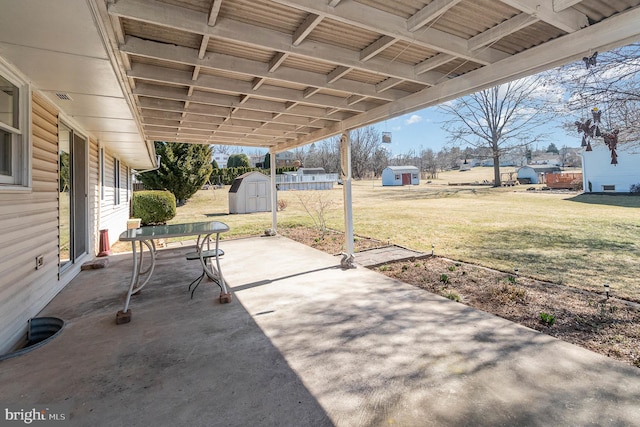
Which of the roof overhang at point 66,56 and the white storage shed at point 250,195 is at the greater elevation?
the roof overhang at point 66,56

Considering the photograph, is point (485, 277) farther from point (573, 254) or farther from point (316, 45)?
point (316, 45)

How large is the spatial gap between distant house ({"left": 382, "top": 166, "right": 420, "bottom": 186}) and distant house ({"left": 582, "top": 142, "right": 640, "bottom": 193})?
58.3 ft

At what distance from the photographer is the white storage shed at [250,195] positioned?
13.9 metres

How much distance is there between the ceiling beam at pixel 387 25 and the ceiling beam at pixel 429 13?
2.3 inches

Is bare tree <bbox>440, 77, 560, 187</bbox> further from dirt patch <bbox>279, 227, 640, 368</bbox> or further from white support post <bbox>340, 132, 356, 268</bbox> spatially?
dirt patch <bbox>279, 227, 640, 368</bbox>

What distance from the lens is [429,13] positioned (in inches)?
82.6

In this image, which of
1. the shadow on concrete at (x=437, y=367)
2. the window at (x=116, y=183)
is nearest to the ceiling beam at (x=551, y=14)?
the shadow on concrete at (x=437, y=367)

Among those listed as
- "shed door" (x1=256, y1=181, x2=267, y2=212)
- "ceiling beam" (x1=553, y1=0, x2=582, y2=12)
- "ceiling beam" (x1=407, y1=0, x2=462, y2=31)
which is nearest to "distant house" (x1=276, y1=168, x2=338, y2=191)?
"shed door" (x1=256, y1=181, x2=267, y2=212)

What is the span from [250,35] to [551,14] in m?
2.16

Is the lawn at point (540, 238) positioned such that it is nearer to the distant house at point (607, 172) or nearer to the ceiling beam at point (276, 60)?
the ceiling beam at point (276, 60)

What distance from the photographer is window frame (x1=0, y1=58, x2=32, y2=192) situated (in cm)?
263

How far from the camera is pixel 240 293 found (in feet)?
12.2

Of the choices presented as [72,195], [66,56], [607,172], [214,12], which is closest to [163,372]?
[66,56]

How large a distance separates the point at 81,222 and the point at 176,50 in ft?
13.2
